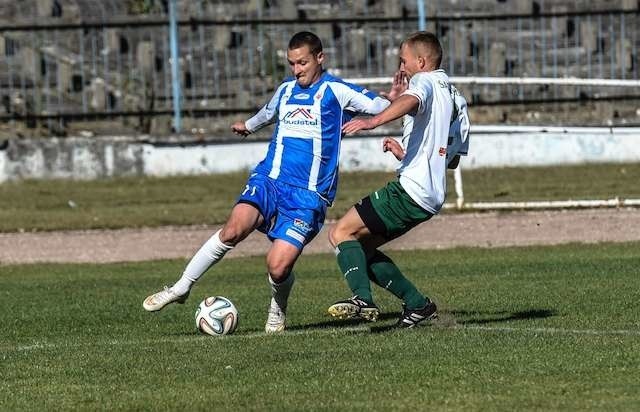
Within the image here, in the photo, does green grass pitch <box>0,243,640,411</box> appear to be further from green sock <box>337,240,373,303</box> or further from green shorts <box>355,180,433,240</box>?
green shorts <box>355,180,433,240</box>

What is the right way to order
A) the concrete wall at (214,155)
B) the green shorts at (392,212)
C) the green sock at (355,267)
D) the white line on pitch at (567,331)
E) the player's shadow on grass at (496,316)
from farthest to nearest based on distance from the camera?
the concrete wall at (214,155) → the player's shadow on grass at (496,316) → the green shorts at (392,212) → the green sock at (355,267) → the white line on pitch at (567,331)

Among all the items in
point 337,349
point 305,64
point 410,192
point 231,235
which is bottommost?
point 337,349

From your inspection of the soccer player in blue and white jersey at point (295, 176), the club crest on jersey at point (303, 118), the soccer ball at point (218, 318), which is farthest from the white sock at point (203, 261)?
the club crest on jersey at point (303, 118)

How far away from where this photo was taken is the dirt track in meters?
15.8

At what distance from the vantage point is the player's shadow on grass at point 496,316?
9453 mm

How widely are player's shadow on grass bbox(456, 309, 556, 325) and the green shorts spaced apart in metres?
0.81

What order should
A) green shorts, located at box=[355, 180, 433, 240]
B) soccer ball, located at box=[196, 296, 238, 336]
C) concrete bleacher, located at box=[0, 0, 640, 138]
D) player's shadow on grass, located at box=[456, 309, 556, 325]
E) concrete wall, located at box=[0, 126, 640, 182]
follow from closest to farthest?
green shorts, located at box=[355, 180, 433, 240]
soccer ball, located at box=[196, 296, 238, 336]
player's shadow on grass, located at box=[456, 309, 556, 325]
concrete wall, located at box=[0, 126, 640, 182]
concrete bleacher, located at box=[0, 0, 640, 138]

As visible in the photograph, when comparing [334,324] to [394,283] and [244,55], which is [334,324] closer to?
[394,283]

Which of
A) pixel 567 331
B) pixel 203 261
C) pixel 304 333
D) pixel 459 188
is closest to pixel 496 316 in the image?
pixel 567 331

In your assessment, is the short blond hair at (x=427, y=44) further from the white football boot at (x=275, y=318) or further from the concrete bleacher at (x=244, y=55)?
the concrete bleacher at (x=244, y=55)

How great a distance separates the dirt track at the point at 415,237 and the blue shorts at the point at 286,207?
21.6 ft

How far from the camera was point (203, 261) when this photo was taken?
9.20m

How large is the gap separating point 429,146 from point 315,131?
72 cm

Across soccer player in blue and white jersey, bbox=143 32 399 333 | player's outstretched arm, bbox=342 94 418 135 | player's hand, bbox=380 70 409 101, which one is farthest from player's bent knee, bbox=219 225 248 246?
player's hand, bbox=380 70 409 101
